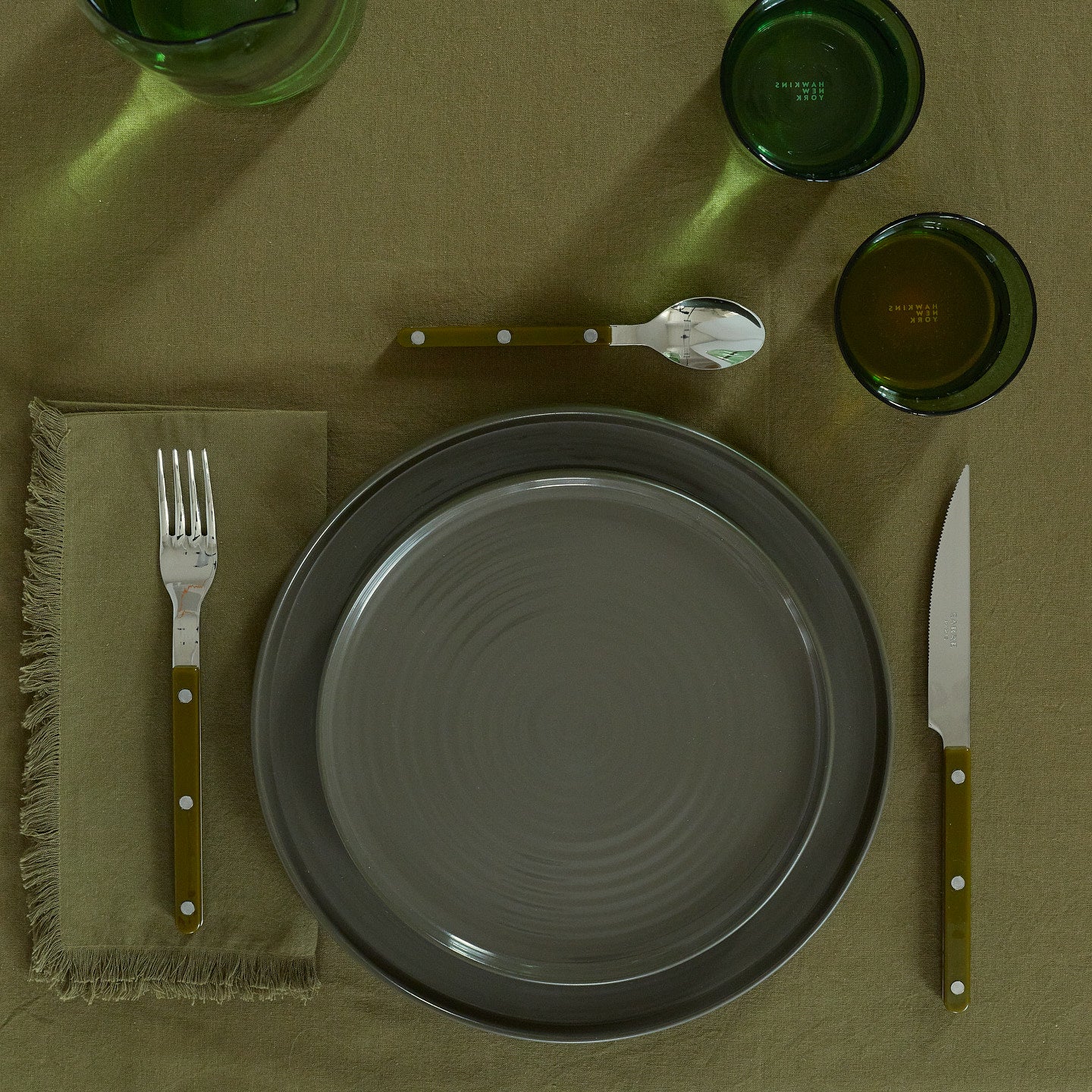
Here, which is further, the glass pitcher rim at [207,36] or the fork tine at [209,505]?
the fork tine at [209,505]

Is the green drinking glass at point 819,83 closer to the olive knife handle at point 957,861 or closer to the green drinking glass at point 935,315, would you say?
the green drinking glass at point 935,315

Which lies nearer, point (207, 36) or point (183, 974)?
point (207, 36)

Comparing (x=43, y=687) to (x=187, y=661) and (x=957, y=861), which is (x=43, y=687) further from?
(x=957, y=861)

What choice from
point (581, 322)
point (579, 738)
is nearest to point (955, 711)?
point (579, 738)

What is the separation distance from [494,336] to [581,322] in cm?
6

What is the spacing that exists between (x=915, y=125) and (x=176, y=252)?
516mm

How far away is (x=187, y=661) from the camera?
2.00 ft

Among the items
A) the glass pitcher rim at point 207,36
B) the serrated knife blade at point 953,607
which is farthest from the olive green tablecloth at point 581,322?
the glass pitcher rim at point 207,36

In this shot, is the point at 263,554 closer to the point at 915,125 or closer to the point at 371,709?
the point at 371,709

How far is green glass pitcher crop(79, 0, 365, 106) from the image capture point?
1.62ft

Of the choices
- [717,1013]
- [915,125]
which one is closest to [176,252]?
[915,125]

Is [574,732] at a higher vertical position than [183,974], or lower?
higher

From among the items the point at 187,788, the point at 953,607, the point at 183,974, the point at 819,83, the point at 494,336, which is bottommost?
the point at 183,974

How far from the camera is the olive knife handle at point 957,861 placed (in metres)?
0.62
